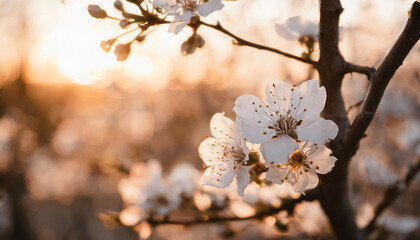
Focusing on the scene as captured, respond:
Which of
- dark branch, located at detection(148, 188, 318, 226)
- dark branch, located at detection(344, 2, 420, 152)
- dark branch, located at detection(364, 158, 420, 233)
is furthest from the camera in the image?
dark branch, located at detection(364, 158, 420, 233)

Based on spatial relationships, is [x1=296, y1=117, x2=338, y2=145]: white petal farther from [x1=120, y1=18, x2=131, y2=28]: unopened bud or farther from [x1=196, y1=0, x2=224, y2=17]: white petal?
[x1=120, y1=18, x2=131, y2=28]: unopened bud

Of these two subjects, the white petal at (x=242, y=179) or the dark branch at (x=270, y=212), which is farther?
the dark branch at (x=270, y=212)

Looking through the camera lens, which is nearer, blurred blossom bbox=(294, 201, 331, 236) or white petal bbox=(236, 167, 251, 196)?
white petal bbox=(236, 167, 251, 196)

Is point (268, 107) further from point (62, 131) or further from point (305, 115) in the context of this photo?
point (62, 131)

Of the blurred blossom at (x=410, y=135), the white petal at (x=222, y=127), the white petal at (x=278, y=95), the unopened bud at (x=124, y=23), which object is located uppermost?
the blurred blossom at (x=410, y=135)

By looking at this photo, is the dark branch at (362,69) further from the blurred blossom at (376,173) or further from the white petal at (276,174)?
the blurred blossom at (376,173)

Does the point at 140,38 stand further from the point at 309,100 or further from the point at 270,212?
the point at 270,212

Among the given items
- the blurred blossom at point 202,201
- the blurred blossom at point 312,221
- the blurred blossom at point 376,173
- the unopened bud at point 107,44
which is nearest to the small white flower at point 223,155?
the unopened bud at point 107,44

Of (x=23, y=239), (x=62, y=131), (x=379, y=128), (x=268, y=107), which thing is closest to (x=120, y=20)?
(x=268, y=107)

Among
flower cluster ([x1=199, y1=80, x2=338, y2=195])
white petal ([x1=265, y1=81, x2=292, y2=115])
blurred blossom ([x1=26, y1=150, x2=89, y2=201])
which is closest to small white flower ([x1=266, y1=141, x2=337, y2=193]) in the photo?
flower cluster ([x1=199, y1=80, x2=338, y2=195])
